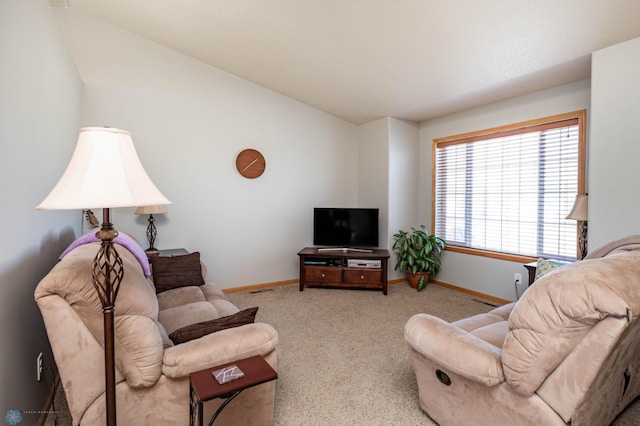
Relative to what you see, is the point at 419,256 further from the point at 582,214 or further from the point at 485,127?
the point at 582,214

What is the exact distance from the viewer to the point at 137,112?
387cm

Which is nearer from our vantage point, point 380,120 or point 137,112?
point 137,112

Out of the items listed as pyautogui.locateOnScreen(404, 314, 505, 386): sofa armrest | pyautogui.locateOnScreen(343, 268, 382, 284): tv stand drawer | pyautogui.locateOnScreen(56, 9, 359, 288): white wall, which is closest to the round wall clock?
pyautogui.locateOnScreen(56, 9, 359, 288): white wall

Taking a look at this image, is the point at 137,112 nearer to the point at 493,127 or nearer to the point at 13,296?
the point at 13,296

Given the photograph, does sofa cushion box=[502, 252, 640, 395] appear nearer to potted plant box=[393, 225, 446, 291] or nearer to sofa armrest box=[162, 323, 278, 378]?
sofa armrest box=[162, 323, 278, 378]

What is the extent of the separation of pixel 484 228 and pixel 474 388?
3.11 m

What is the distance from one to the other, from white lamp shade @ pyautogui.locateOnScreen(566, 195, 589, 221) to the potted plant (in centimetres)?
182

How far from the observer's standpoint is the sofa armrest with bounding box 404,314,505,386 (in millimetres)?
1461

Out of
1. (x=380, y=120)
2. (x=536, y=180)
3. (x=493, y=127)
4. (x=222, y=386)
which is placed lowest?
(x=222, y=386)

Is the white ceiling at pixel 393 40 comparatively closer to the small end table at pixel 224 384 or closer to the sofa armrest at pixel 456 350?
the sofa armrest at pixel 456 350

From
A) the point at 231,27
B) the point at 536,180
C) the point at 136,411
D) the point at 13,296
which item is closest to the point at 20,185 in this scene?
the point at 13,296

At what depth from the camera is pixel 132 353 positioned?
140 centimetres

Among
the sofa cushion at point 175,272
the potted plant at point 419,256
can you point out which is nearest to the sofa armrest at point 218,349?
the sofa cushion at point 175,272

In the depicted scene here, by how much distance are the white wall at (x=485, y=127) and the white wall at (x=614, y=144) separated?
59cm
